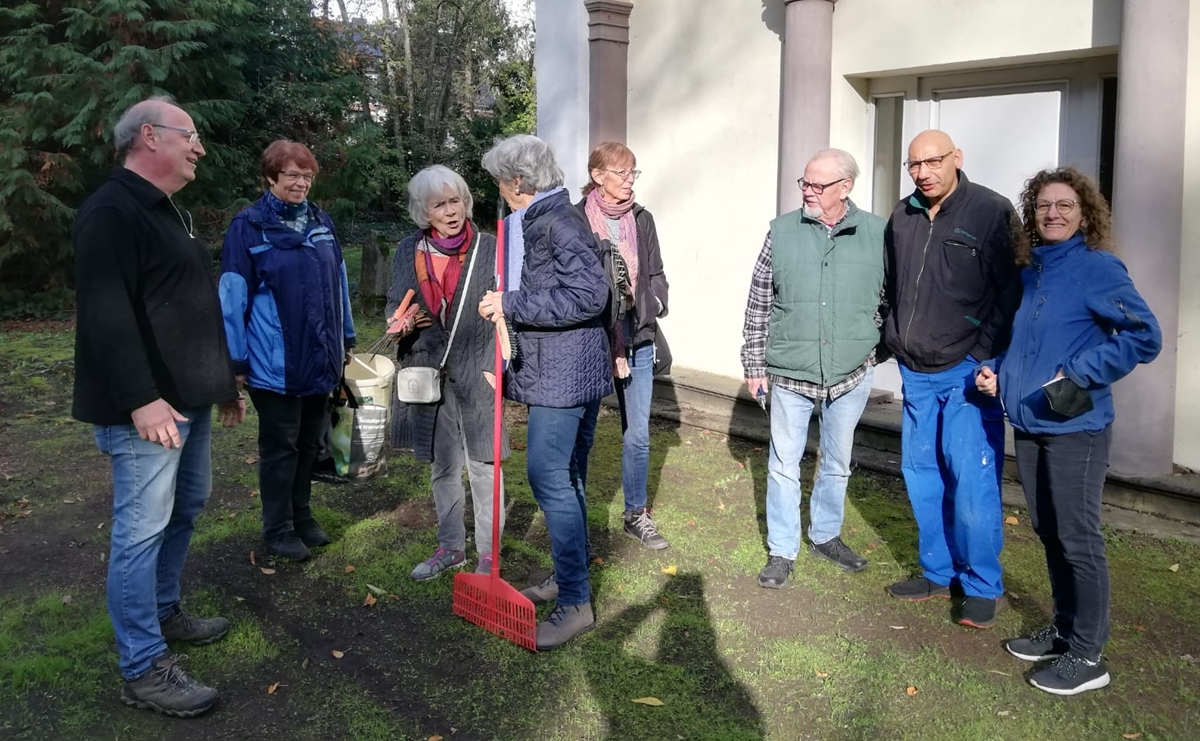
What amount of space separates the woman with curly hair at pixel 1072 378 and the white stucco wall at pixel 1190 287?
2.18 metres

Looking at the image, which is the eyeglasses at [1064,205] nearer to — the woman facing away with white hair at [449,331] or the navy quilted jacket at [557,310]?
the navy quilted jacket at [557,310]

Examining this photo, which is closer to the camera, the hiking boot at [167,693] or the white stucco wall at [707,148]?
the hiking boot at [167,693]

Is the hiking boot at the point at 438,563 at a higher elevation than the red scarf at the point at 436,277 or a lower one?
lower

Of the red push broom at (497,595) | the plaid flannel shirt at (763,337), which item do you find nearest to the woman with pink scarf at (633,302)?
the plaid flannel shirt at (763,337)

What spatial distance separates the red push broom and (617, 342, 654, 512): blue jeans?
89cm

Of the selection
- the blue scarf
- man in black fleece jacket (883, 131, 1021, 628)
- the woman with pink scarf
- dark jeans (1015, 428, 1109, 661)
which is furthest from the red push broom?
dark jeans (1015, 428, 1109, 661)

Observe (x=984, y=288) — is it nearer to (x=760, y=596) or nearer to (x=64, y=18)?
(x=760, y=596)

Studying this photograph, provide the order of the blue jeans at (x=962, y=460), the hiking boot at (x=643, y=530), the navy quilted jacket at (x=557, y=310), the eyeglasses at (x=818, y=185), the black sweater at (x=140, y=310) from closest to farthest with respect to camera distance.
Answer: the black sweater at (x=140, y=310), the navy quilted jacket at (x=557, y=310), the blue jeans at (x=962, y=460), the eyeglasses at (x=818, y=185), the hiking boot at (x=643, y=530)

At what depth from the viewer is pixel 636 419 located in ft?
17.1

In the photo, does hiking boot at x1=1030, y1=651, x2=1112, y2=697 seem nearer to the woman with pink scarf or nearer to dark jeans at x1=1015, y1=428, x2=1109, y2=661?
dark jeans at x1=1015, y1=428, x2=1109, y2=661

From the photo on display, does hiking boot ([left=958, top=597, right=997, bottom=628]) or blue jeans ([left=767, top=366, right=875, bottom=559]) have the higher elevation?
blue jeans ([left=767, top=366, right=875, bottom=559])

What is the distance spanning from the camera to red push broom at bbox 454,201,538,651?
404 cm

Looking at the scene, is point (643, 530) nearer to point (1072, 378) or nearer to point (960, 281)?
point (960, 281)

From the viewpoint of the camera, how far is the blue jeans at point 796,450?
179 inches
